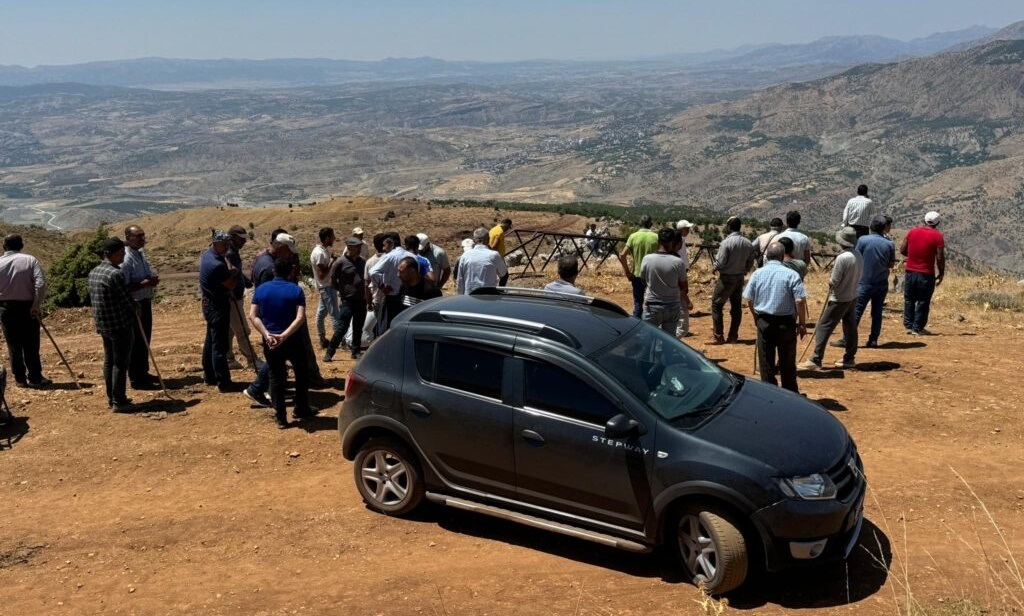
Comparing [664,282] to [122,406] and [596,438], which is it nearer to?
[596,438]

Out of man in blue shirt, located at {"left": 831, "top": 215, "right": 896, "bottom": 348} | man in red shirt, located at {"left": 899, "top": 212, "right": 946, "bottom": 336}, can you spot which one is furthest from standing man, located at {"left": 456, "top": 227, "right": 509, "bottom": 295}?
man in red shirt, located at {"left": 899, "top": 212, "right": 946, "bottom": 336}

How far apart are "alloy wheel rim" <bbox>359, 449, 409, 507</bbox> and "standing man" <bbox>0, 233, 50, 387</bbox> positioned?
539 cm

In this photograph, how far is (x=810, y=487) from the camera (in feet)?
16.9

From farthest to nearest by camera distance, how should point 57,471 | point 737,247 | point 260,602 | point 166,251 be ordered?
point 166,251 → point 737,247 → point 57,471 → point 260,602

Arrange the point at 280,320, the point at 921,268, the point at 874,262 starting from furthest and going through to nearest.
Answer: the point at 921,268 < the point at 874,262 < the point at 280,320

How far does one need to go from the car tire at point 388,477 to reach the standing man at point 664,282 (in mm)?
4171

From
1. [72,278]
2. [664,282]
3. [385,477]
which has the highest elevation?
[664,282]

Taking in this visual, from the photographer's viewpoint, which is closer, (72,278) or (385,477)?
(385,477)

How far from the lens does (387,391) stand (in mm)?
6379

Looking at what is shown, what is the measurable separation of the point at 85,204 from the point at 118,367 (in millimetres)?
180653

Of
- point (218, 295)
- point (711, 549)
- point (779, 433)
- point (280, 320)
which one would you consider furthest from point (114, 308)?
point (779, 433)

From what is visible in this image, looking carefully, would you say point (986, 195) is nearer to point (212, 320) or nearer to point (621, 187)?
point (621, 187)

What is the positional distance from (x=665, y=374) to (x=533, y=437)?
1105 mm

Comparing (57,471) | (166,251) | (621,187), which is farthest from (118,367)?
(621,187)
